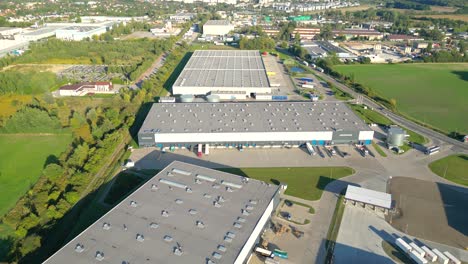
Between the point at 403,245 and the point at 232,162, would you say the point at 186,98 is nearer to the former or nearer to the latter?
the point at 232,162

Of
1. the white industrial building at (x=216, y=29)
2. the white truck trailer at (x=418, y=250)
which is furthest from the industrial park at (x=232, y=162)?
the white industrial building at (x=216, y=29)

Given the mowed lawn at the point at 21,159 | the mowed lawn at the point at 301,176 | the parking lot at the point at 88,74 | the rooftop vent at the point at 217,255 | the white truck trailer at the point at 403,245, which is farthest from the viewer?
the parking lot at the point at 88,74

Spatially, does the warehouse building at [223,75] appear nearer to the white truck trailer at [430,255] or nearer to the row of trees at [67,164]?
the row of trees at [67,164]

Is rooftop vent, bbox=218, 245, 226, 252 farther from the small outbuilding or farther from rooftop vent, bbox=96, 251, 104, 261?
the small outbuilding

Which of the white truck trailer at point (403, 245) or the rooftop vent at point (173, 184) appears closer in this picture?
the white truck trailer at point (403, 245)

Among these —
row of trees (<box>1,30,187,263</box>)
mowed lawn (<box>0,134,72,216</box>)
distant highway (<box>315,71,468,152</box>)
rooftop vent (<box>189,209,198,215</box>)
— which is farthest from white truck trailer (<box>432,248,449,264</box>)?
mowed lawn (<box>0,134,72,216</box>)

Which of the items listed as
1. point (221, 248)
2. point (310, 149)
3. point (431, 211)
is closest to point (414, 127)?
point (310, 149)

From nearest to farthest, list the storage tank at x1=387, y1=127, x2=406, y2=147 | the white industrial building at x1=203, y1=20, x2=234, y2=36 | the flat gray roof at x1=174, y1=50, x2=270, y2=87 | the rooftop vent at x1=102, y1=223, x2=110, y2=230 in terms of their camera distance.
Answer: the rooftop vent at x1=102, y1=223, x2=110, y2=230 → the storage tank at x1=387, y1=127, x2=406, y2=147 → the flat gray roof at x1=174, y1=50, x2=270, y2=87 → the white industrial building at x1=203, y1=20, x2=234, y2=36
